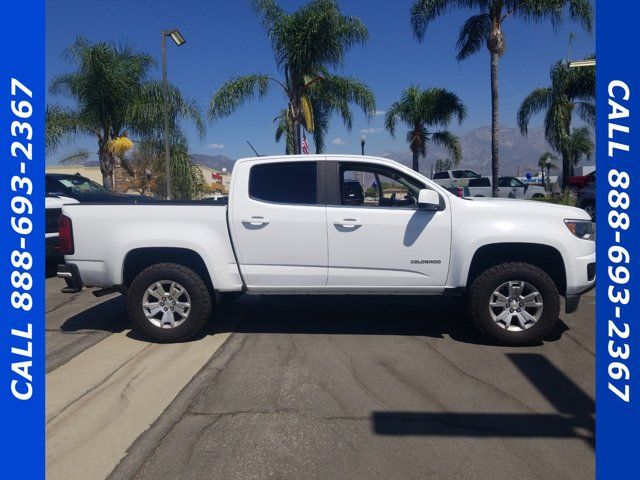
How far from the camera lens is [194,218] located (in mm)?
5305

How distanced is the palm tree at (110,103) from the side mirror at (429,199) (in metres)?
17.7

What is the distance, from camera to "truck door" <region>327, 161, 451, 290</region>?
515cm

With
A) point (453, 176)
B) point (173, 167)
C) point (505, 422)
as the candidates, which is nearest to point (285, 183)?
point (505, 422)

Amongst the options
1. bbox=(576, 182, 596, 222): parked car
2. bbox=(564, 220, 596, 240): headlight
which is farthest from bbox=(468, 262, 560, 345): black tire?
bbox=(576, 182, 596, 222): parked car

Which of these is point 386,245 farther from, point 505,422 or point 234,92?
point 234,92

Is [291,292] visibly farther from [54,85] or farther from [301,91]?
[54,85]

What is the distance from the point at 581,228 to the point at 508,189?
2387 centimetres

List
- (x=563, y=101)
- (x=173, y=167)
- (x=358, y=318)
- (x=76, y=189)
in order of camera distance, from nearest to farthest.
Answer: (x=358, y=318), (x=76, y=189), (x=173, y=167), (x=563, y=101)

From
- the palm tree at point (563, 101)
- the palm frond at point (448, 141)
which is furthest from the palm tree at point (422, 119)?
the palm tree at point (563, 101)

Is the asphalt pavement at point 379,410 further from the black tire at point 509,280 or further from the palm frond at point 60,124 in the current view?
the palm frond at point 60,124

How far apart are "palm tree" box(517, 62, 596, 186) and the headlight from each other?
833 inches

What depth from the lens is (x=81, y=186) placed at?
37.4ft
